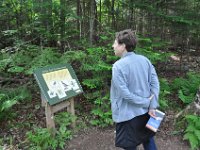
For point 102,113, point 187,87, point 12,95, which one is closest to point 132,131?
point 102,113

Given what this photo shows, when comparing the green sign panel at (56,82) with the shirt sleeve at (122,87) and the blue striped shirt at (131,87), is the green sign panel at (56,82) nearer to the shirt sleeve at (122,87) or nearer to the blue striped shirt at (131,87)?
the blue striped shirt at (131,87)

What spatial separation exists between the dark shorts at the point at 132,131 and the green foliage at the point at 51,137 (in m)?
1.62

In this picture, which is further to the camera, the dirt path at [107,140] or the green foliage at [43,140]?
the dirt path at [107,140]

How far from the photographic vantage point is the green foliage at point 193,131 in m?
4.04

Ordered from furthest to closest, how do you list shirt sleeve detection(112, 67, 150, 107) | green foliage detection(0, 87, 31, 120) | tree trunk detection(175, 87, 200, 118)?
green foliage detection(0, 87, 31, 120) < tree trunk detection(175, 87, 200, 118) < shirt sleeve detection(112, 67, 150, 107)

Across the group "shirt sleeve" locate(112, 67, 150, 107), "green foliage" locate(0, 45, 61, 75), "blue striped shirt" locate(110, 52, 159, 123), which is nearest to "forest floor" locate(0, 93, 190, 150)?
"green foliage" locate(0, 45, 61, 75)

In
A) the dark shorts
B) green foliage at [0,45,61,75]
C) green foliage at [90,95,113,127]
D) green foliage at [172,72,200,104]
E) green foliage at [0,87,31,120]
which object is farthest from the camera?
green foliage at [172,72,200,104]

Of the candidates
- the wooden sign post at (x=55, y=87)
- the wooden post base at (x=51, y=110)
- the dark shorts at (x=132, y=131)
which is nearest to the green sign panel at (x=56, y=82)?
the wooden sign post at (x=55, y=87)

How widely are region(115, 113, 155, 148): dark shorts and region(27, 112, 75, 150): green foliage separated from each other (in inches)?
63.6

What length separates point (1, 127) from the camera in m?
4.87

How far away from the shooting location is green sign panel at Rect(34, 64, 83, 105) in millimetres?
3920

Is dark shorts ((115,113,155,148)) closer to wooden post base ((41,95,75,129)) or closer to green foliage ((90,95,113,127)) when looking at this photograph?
wooden post base ((41,95,75,129))

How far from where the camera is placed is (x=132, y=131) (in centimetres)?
286

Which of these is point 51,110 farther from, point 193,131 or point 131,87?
point 193,131
